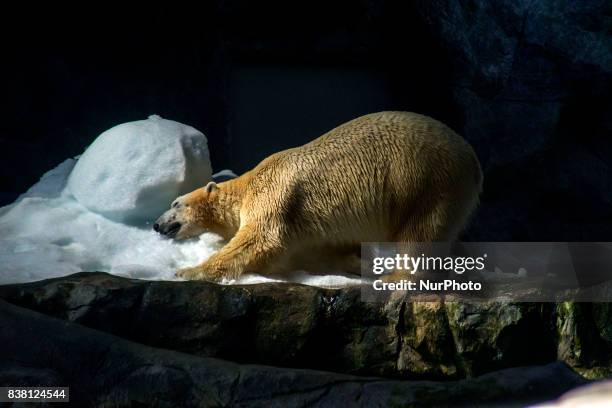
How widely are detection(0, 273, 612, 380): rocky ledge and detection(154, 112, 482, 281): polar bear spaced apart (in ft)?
2.05

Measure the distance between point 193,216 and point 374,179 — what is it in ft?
5.06

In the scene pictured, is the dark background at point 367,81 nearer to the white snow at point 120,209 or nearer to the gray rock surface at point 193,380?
the white snow at point 120,209

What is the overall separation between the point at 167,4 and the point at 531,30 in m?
3.81

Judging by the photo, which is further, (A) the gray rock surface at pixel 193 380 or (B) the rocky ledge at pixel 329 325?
(B) the rocky ledge at pixel 329 325

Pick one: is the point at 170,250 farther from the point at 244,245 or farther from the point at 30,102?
the point at 30,102

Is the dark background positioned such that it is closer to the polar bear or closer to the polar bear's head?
the polar bear's head

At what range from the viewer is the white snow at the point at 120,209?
568cm

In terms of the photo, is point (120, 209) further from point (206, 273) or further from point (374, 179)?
point (374, 179)

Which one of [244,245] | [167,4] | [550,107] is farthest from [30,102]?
[550,107]

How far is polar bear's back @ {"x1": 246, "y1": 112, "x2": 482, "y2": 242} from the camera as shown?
554 centimetres

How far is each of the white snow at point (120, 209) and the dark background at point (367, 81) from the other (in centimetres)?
106

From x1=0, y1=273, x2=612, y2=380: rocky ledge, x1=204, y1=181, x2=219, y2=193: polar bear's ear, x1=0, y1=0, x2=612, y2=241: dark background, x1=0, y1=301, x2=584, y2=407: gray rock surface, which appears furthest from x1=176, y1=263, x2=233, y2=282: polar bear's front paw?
x1=0, y1=0, x2=612, y2=241: dark background

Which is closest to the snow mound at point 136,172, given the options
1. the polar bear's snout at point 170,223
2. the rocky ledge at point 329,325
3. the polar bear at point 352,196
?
the polar bear's snout at point 170,223

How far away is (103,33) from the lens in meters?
7.64
